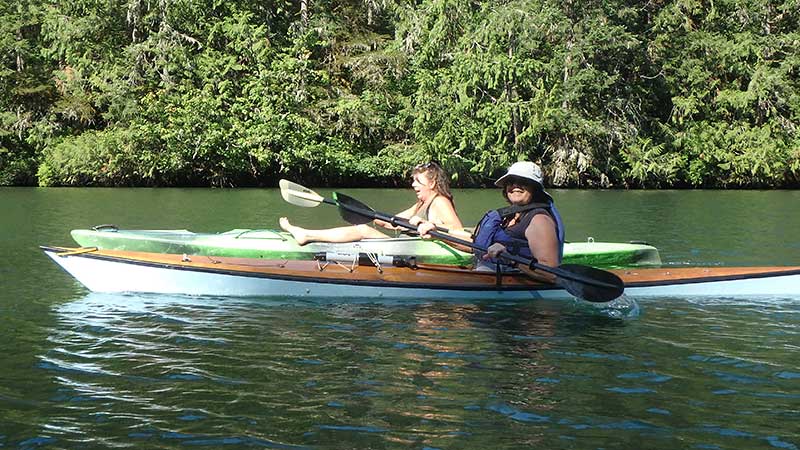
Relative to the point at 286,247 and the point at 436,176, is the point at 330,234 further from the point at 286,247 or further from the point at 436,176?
the point at 436,176

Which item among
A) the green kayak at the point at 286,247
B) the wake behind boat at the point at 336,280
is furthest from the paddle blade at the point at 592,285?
the green kayak at the point at 286,247

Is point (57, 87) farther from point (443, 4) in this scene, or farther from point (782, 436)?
point (782, 436)

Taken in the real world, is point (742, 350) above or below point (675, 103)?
below

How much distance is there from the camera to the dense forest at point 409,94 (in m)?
34.0

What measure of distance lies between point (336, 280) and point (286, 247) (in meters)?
1.45

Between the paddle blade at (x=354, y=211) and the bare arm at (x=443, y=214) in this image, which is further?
the bare arm at (x=443, y=214)

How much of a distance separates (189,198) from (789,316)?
67.0 feet

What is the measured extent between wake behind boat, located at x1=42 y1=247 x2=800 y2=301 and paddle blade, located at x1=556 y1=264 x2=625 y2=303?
0.64 meters

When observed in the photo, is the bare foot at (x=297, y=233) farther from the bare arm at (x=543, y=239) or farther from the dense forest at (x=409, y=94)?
the dense forest at (x=409, y=94)

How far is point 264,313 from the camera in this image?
854cm

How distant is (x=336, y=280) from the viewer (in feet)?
30.1

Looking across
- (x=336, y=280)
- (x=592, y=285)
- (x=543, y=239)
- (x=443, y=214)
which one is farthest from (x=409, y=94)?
(x=592, y=285)

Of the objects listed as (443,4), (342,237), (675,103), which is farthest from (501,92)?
(342,237)

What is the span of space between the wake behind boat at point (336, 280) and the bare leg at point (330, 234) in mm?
348
